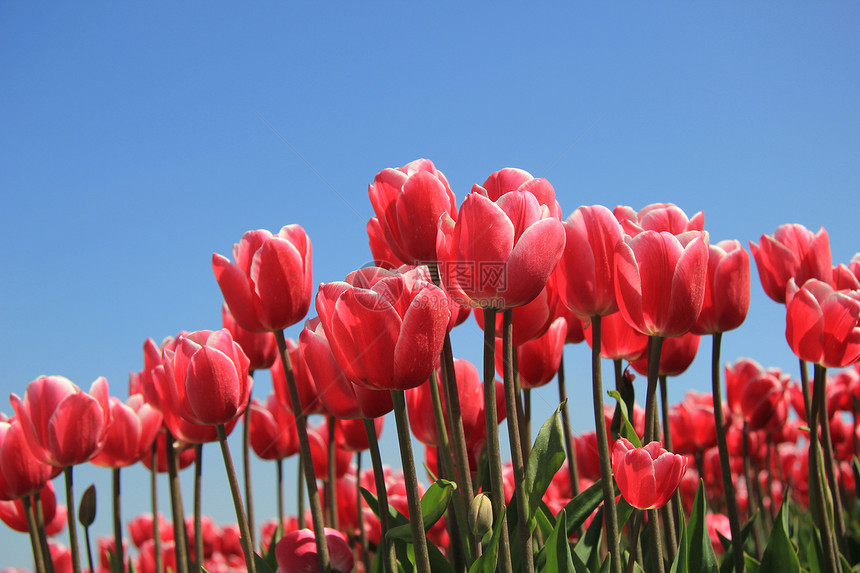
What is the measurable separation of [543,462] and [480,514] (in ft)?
0.71

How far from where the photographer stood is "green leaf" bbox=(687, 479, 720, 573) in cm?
176

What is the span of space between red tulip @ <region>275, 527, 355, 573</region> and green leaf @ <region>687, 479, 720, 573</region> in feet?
2.97

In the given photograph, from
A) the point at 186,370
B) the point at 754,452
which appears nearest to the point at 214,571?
the point at 186,370

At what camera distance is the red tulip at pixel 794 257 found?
2375mm

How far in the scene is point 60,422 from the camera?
2061 mm

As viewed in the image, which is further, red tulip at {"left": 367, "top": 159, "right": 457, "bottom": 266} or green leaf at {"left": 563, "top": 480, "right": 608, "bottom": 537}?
green leaf at {"left": 563, "top": 480, "right": 608, "bottom": 537}

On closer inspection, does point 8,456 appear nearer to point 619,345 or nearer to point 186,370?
point 186,370

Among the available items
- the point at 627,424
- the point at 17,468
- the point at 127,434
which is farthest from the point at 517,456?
the point at 17,468

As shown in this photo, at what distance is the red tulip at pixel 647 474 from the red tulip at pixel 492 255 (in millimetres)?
412

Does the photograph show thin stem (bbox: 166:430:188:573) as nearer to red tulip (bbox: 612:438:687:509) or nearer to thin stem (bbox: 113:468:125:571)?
thin stem (bbox: 113:468:125:571)

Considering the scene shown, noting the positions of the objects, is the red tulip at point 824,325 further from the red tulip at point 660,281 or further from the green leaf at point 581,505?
the green leaf at point 581,505

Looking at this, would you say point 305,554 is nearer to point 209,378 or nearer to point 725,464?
point 209,378

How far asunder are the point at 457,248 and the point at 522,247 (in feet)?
0.41

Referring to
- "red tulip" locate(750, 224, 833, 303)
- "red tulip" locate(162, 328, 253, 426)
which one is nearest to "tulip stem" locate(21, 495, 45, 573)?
"red tulip" locate(162, 328, 253, 426)
